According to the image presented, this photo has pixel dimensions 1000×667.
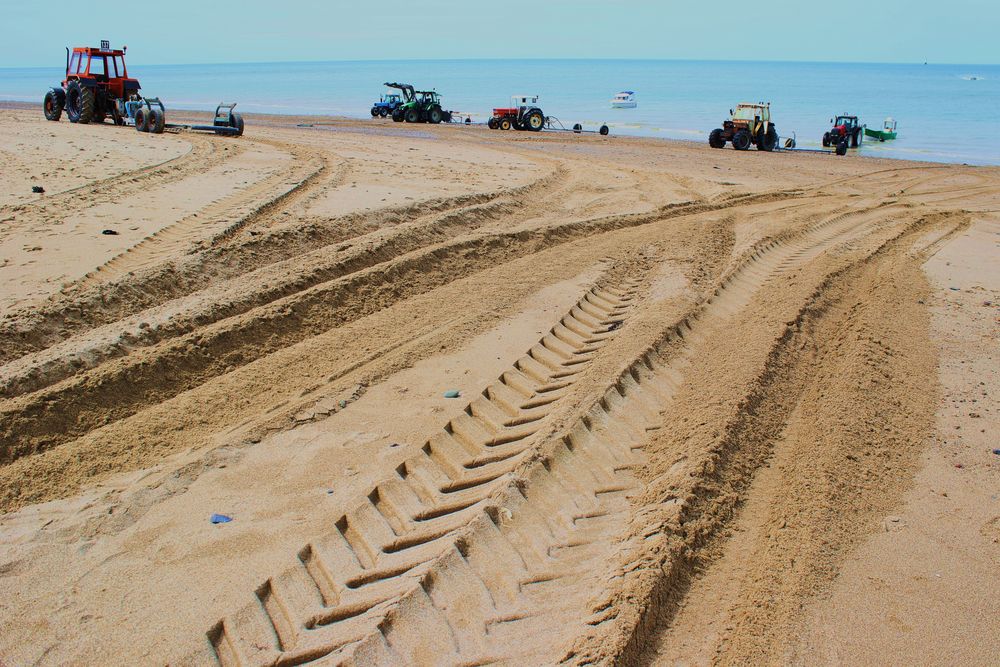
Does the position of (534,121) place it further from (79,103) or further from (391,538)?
(391,538)

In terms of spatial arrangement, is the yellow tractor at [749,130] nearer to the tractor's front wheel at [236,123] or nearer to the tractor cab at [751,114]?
the tractor cab at [751,114]

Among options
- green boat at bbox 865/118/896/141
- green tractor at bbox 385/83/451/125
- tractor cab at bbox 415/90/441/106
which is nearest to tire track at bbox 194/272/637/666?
green tractor at bbox 385/83/451/125

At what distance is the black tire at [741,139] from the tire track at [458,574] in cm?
2038

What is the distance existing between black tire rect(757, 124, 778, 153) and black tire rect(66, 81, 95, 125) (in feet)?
61.1

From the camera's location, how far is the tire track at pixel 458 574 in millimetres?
2721

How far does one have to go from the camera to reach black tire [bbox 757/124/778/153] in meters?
22.7

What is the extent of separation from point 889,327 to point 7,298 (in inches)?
274

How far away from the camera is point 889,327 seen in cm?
633

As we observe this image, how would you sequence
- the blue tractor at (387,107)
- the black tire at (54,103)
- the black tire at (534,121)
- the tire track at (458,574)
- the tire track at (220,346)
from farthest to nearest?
the blue tractor at (387,107), the black tire at (534,121), the black tire at (54,103), the tire track at (220,346), the tire track at (458,574)

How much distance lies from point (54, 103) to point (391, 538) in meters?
24.4

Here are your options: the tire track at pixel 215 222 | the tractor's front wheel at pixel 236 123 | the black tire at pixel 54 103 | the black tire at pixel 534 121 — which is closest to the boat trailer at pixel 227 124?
the tractor's front wheel at pixel 236 123

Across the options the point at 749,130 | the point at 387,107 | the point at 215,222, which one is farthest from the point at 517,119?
the point at 215,222

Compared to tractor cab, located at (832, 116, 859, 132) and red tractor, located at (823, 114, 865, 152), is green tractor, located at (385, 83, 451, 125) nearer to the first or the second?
red tractor, located at (823, 114, 865, 152)

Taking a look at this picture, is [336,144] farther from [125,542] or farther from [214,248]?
[125,542]
